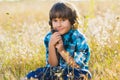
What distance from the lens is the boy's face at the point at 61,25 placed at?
4.18m

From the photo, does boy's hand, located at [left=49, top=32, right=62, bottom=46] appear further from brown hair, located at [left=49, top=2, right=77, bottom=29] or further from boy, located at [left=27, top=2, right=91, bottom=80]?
brown hair, located at [left=49, top=2, right=77, bottom=29]

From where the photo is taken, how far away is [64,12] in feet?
13.9

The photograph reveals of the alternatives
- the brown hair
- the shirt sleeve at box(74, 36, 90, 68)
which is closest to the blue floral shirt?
the shirt sleeve at box(74, 36, 90, 68)

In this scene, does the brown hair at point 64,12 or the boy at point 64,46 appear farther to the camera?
the brown hair at point 64,12

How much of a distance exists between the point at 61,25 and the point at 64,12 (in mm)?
131

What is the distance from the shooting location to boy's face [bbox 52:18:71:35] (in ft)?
13.7

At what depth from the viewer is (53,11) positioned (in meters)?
4.26

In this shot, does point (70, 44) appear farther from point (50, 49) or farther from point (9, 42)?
point (9, 42)

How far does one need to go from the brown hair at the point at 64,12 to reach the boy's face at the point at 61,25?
1.3 inches

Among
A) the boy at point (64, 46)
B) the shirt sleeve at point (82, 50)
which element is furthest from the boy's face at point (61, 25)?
the shirt sleeve at point (82, 50)

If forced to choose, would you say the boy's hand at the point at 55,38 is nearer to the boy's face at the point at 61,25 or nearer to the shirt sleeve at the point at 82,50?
the boy's face at the point at 61,25

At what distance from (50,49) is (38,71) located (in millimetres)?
218

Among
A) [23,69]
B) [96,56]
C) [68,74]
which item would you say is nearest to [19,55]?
[23,69]

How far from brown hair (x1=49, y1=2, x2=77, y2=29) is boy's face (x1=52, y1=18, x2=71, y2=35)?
0.03 m
